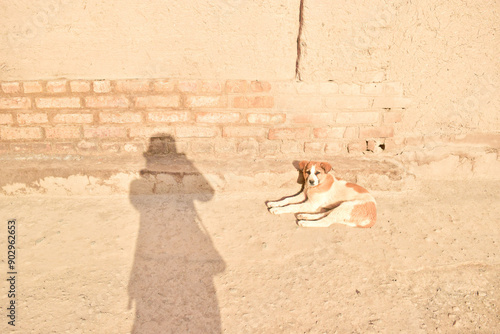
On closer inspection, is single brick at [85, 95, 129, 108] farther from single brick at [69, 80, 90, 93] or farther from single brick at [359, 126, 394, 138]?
single brick at [359, 126, 394, 138]

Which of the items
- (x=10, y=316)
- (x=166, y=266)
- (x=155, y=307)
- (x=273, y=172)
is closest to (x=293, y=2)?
(x=273, y=172)

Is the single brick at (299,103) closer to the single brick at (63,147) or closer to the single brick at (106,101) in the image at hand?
the single brick at (106,101)

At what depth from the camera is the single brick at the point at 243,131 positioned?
2697mm

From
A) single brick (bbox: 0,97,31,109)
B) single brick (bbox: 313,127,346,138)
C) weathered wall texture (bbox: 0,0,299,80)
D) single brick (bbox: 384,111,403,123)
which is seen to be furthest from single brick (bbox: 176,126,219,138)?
single brick (bbox: 384,111,403,123)

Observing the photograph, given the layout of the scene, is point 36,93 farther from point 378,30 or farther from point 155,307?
point 378,30

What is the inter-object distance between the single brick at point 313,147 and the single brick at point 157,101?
3.86 ft

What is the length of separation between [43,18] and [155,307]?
232 centimetres

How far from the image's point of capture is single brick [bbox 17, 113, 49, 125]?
258 cm

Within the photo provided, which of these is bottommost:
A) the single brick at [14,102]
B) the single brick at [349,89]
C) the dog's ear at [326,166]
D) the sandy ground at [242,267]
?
the sandy ground at [242,267]

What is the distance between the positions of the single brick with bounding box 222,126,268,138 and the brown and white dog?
507mm

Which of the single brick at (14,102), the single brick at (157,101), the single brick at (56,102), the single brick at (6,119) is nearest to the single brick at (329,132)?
the single brick at (157,101)

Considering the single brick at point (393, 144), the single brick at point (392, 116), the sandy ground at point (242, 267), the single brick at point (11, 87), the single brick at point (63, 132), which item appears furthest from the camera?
the single brick at point (393, 144)

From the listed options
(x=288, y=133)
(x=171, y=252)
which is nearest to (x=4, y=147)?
(x=171, y=252)

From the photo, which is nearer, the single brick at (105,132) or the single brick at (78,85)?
the single brick at (78,85)
